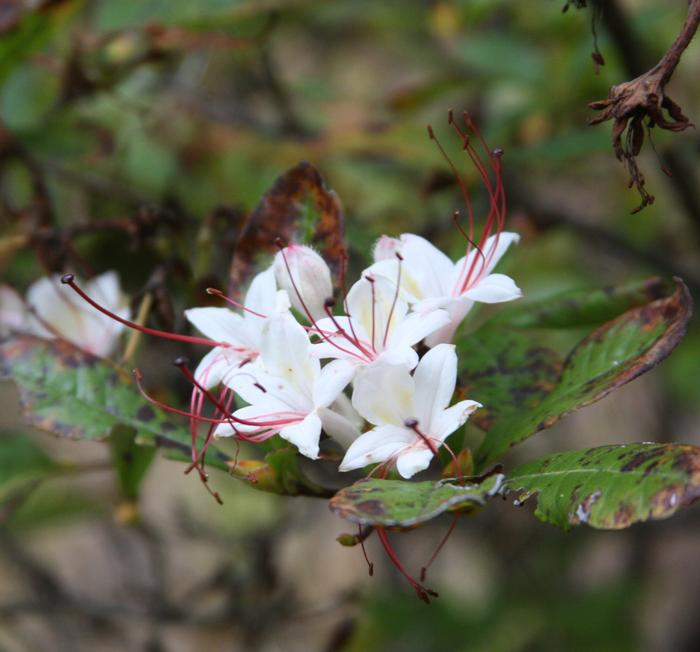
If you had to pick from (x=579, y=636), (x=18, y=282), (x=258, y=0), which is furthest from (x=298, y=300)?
(x=579, y=636)

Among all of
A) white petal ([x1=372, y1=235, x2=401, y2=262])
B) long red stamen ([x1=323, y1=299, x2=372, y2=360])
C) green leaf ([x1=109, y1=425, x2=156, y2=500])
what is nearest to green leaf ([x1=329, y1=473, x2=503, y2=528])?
long red stamen ([x1=323, y1=299, x2=372, y2=360])

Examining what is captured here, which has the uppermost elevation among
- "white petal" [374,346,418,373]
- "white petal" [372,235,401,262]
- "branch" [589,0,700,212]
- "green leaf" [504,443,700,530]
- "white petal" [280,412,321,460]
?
"branch" [589,0,700,212]

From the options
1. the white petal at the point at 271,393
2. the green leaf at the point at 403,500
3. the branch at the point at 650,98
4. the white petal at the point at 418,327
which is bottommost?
the green leaf at the point at 403,500

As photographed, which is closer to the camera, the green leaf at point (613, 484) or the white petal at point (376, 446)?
the green leaf at point (613, 484)

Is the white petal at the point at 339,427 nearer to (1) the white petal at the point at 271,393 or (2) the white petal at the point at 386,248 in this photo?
(1) the white petal at the point at 271,393

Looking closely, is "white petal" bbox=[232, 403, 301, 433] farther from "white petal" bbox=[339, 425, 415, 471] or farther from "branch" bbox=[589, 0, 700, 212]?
"branch" bbox=[589, 0, 700, 212]

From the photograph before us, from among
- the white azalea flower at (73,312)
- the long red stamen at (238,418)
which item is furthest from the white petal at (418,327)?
the white azalea flower at (73,312)

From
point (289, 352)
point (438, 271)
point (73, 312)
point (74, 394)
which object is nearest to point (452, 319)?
point (438, 271)
